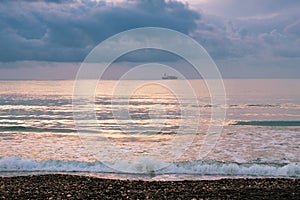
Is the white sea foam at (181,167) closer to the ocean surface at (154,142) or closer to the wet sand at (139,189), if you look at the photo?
the ocean surface at (154,142)

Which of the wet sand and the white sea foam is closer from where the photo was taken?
the wet sand

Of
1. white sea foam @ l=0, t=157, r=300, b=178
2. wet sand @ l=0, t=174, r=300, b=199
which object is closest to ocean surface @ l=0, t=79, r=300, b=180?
white sea foam @ l=0, t=157, r=300, b=178

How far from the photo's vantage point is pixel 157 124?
132ft

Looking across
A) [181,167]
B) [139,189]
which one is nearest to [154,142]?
[181,167]

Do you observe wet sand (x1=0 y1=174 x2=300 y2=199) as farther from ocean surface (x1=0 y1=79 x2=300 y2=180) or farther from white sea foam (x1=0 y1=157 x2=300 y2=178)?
white sea foam (x1=0 y1=157 x2=300 y2=178)

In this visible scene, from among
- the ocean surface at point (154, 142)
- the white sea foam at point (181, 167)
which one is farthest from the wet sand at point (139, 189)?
the white sea foam at point (181, 167)

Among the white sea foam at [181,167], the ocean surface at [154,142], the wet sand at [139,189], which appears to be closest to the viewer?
the wet sand at [139,189]

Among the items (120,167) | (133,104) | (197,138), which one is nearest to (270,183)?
(120,167)

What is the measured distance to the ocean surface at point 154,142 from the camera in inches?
803

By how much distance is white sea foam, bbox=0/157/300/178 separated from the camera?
1989cm

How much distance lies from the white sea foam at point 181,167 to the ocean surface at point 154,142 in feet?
0.16

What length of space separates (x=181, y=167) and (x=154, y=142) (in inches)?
373

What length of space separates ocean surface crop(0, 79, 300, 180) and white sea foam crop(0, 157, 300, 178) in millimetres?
50

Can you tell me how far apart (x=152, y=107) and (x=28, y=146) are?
29.2 m
